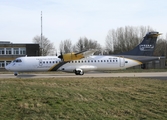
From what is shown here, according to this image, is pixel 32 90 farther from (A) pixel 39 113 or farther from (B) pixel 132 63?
(B) pixel 132 63

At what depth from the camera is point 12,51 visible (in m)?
61.5

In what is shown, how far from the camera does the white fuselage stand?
105ft

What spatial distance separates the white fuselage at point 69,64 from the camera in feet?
105

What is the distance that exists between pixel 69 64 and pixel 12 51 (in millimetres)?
33857

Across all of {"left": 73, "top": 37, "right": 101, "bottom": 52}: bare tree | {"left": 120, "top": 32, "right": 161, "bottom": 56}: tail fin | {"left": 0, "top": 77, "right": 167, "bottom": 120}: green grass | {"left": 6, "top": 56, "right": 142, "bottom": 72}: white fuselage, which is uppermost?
{"left": 73, "top": 37, "right": 101, "bottom": 52}: bare tree

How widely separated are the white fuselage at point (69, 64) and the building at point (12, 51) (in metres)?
29.9

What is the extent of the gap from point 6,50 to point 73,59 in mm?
35063

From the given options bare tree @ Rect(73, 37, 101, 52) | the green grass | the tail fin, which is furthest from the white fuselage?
bare tree @ Rect(73, 37, 101, 52)

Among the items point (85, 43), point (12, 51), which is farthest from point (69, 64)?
point (85, 43)

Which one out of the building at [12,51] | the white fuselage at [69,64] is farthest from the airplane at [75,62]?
the building at [12,51]

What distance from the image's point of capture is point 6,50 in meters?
61.2

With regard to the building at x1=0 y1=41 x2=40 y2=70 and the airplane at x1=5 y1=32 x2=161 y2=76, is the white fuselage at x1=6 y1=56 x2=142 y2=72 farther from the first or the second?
the building at x1=0 y1=41 x2=40 y2=70

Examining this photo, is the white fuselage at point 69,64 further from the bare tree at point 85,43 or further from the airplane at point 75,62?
the bare tree at point 85,43

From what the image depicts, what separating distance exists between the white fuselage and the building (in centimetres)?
2986
